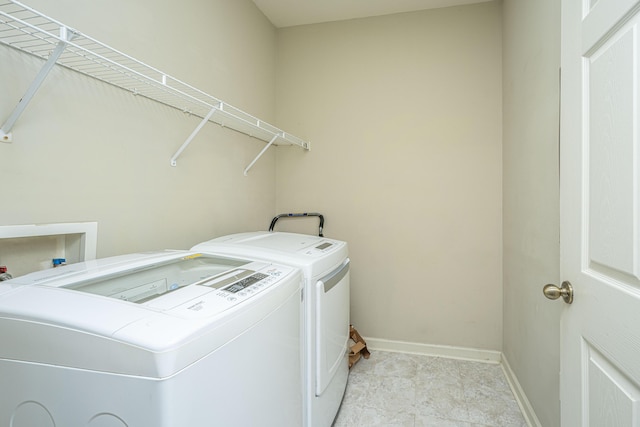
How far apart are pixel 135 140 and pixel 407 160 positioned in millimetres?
1912

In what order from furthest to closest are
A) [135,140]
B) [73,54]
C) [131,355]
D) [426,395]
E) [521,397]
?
[426,395], [521,397], [135,140], [73,54], [131,355]

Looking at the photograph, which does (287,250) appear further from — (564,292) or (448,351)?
(448,351)

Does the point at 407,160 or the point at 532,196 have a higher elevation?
the point at 407,160

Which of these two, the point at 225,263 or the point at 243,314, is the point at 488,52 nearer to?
the point at 225,263

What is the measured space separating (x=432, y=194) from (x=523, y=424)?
154 centimetres

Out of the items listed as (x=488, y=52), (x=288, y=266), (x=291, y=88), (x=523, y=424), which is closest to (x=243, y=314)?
(x=288, y=266)

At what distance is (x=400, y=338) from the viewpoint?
2.60 metres

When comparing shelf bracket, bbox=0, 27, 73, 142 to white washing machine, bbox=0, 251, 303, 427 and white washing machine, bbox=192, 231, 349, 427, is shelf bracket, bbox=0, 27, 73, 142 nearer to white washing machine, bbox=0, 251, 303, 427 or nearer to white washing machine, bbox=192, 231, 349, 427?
white washing machine, bbox=0, 251, 303, 427

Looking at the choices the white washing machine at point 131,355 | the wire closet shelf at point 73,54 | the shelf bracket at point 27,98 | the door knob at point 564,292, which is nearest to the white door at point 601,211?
the door knob at point 564,292

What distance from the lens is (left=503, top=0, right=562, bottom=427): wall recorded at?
1444mm

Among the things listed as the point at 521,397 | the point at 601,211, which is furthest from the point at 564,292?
the point at 521,397

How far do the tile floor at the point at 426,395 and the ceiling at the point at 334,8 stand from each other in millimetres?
2747

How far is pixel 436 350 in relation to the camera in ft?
8.28

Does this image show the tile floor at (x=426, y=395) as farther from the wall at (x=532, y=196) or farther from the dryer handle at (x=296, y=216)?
the dryer handle at (x=296, y=216)
